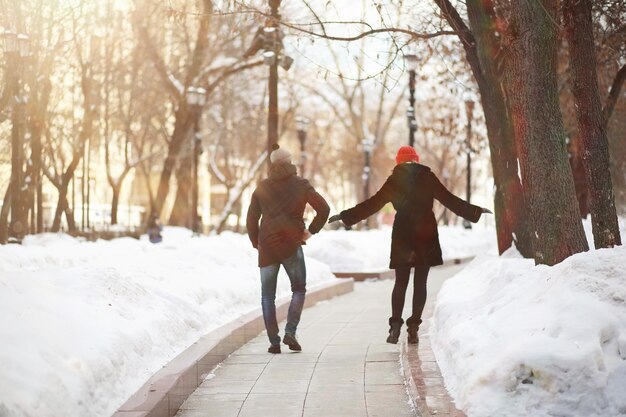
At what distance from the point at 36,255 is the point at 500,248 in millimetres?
11842

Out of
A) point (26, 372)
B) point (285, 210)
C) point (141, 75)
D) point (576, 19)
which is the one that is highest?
point (141, 75)

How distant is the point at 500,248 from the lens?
15055mm

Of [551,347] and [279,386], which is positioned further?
[279,386]

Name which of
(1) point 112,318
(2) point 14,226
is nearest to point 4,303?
(1) point 112,318

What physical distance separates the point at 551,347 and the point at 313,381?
2861 millimetres

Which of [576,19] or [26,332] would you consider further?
[576,19]

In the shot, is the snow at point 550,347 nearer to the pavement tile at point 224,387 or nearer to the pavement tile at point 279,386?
the pavement tile at point 279,386

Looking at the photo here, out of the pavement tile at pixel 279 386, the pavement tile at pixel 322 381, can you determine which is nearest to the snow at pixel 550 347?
the pavement tile at pixel 322 381

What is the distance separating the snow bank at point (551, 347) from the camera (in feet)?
18.0

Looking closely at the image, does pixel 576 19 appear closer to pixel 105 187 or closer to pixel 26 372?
pixel 26 372

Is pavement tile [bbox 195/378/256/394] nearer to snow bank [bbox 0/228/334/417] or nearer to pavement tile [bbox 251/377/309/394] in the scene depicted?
pavement tile [bbox 251/377/309/394]

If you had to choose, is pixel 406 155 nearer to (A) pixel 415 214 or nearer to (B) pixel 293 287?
(A) pixel 415 214

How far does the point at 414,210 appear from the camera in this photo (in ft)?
29.7

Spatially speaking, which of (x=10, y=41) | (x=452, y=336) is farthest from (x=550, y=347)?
(x=10, y=41)
